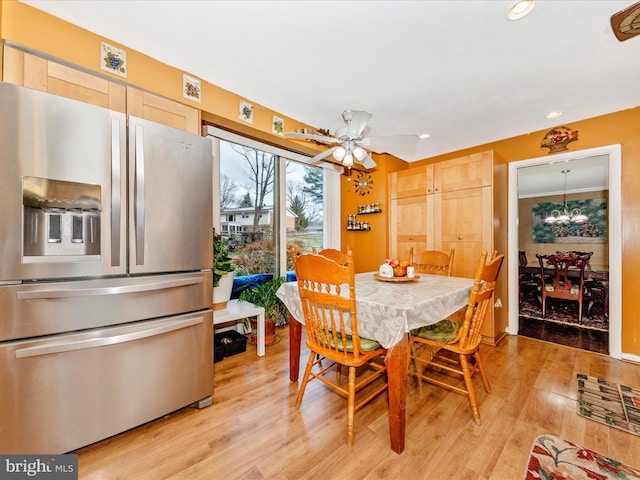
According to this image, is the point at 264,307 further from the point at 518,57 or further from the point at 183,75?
the point at 518,57

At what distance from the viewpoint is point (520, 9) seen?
58.1 inches

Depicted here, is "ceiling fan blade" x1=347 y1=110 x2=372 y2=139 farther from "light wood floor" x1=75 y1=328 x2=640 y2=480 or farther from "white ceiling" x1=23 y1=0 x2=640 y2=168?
"light wood floor" x1=75 y1=328 x2=640 y2=480

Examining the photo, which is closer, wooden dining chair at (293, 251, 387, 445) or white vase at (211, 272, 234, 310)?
wooden dining chair at (293, 251, 387, 445)

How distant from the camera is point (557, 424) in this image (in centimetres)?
167

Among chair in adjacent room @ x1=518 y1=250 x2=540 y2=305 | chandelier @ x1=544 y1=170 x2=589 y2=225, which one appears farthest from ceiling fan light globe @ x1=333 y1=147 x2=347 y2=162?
chandelier @ x1=544 y1=170 x2=589 y2=225

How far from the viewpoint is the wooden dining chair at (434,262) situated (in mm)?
2666

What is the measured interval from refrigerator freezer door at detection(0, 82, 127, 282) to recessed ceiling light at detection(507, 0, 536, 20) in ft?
7.47

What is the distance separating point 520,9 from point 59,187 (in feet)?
8.81

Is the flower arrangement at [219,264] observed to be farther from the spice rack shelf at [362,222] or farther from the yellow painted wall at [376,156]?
the spice rack shelf at [362,222]

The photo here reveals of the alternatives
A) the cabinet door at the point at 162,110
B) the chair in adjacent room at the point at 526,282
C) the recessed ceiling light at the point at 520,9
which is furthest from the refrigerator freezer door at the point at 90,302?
the chair in adjacent room at the point at 526,282

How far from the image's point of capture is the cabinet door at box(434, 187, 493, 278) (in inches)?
118

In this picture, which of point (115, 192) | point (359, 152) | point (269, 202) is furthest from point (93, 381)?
point (269, 202)

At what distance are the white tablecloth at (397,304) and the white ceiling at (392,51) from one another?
67.1 inches

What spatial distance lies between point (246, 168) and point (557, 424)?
3.55m
